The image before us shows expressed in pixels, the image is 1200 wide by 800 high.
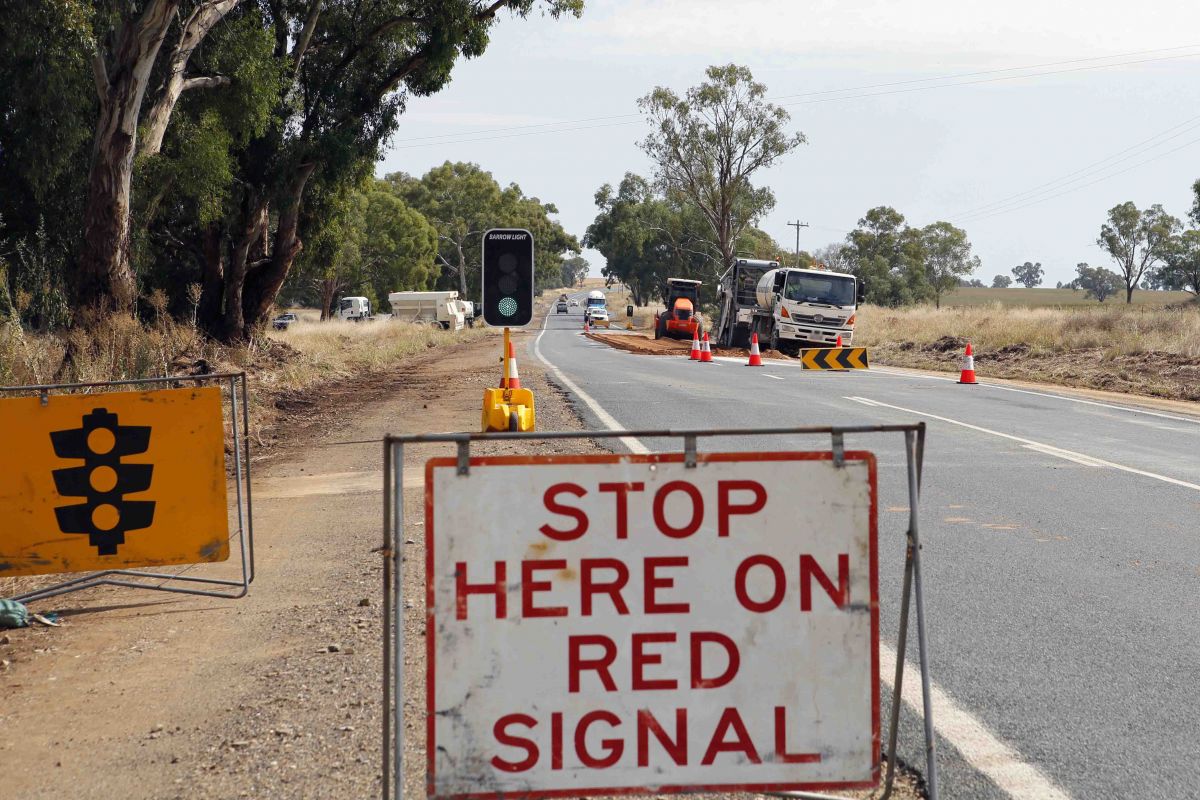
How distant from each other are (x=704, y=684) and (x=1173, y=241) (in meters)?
97.6

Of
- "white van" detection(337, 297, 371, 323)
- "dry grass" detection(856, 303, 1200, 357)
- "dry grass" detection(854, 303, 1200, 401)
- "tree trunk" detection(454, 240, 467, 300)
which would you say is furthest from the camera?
"tree trunk" detection(454, 240, 467, 300)

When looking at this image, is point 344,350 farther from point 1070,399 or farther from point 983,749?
point 983,749

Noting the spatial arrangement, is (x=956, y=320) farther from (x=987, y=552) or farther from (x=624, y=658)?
(x=624, y=658)

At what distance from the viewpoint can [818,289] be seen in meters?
33.6

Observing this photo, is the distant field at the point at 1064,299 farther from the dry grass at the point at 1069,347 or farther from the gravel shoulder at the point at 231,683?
the gravel shoulder at the point at 231,683

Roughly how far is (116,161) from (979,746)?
16722 mm

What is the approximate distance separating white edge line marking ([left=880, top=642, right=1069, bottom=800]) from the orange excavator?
134 ft

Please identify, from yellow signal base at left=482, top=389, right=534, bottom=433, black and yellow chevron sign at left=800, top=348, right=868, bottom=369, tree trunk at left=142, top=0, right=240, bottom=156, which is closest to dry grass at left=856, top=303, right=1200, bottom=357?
black and yellow chevron sign at left=800, top=348, right=868, bottom=369

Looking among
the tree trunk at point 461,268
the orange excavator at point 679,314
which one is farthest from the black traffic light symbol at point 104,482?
the tree trunk at point 461,268

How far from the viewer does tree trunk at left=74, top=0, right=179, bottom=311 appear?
56.7 feet

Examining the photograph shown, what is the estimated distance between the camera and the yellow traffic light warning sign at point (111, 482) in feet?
19.4

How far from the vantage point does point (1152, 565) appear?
274 inches

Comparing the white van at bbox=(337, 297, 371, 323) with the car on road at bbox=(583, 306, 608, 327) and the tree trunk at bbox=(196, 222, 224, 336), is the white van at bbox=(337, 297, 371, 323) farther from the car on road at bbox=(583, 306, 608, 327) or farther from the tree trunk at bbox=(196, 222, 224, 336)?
the tree trunk at bbox=(196, 222, 224, 336)

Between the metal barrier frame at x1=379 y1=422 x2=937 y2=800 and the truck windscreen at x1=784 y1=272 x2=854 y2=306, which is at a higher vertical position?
the truck windscreen at x1=784 y1=272 x2=854 y2=306
